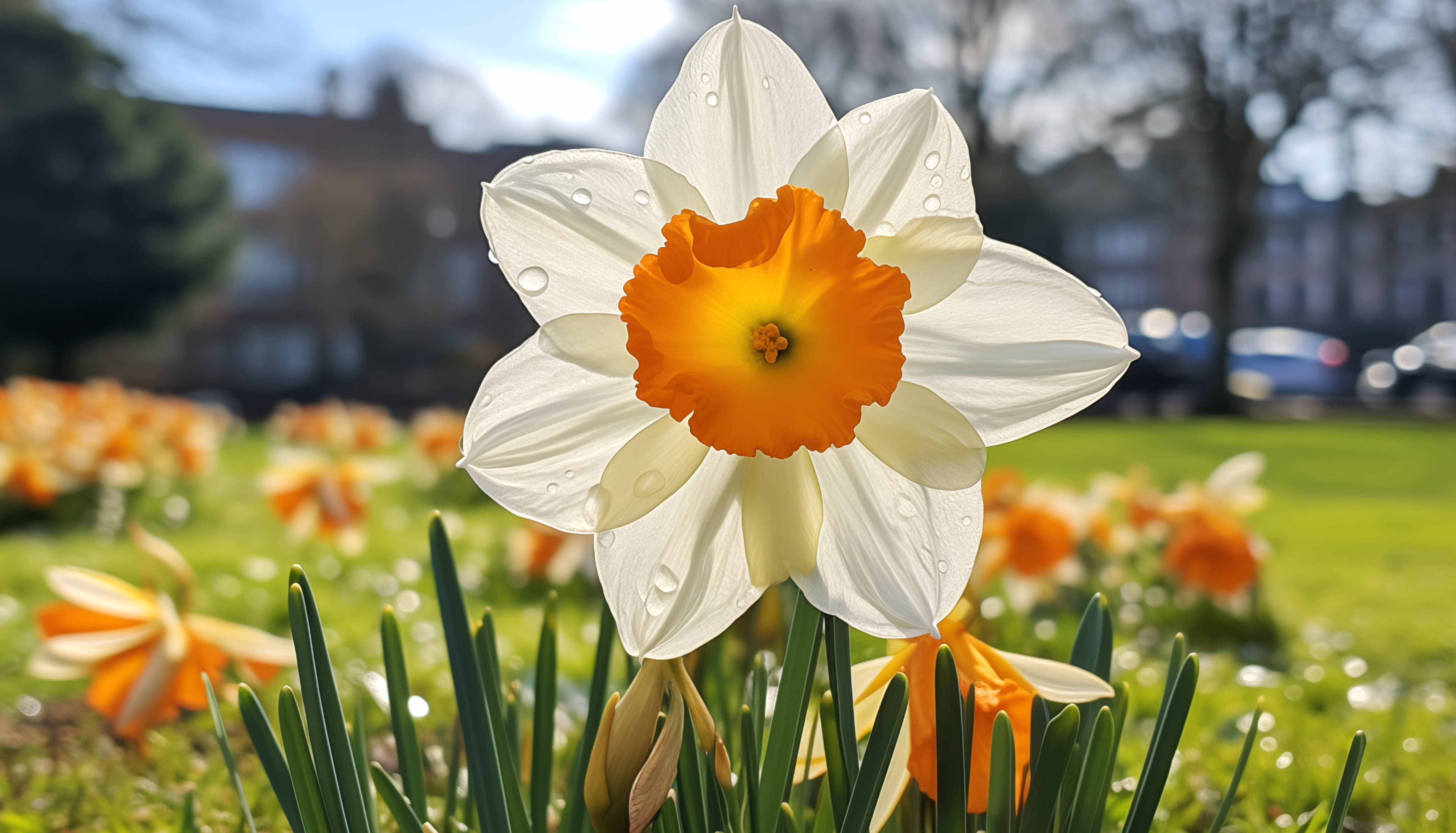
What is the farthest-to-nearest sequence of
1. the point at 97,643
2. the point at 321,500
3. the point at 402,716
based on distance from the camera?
the point at 321,500 → the point at 97,643 → the point at 402,716

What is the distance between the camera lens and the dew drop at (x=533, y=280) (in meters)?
0.64

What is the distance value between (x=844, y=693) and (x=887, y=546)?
0.37 ft

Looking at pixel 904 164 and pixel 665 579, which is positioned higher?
pixel 904 164

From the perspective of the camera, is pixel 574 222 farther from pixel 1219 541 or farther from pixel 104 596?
pixel 1219 541

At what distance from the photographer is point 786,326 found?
0.65 m

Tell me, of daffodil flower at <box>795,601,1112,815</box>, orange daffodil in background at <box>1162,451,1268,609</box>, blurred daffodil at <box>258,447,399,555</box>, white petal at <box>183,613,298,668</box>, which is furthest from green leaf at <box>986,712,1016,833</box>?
blurred daffodil at <box>258,447,399,555</box>

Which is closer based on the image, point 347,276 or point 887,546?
point 887,546

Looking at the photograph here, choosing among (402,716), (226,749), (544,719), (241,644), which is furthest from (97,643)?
(544,719)

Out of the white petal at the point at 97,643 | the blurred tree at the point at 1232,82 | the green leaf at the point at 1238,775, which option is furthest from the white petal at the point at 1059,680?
the blurred tree at the point at 1232,82

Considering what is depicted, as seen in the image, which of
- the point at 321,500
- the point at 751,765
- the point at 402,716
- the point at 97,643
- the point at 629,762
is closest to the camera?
the point at 629,762

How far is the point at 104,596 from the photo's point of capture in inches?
47.6

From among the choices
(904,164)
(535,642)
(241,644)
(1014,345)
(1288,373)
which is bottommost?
(1288,373)

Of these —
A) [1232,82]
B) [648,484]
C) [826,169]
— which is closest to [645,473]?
[648,484]

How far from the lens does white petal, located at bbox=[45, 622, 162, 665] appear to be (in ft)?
3.82
